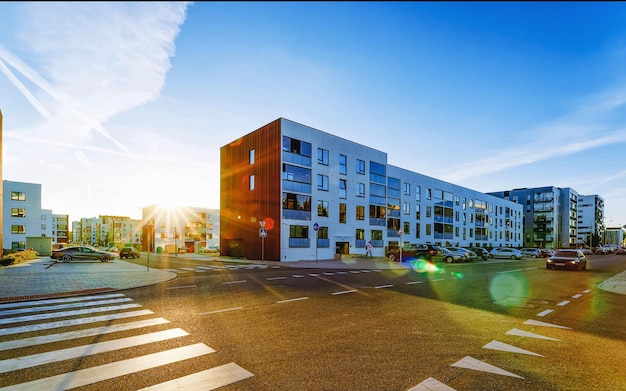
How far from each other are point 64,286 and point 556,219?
12154 cm

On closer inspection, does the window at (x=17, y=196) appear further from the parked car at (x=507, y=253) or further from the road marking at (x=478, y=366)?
the parked car at (x=507, y=253)

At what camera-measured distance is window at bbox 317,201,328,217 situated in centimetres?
3375

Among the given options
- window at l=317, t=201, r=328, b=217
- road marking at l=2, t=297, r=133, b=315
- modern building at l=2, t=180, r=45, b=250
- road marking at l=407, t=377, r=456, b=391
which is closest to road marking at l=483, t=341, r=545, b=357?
road marking at l=407, t=377, r=456, b=391

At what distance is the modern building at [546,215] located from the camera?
97.7 meters

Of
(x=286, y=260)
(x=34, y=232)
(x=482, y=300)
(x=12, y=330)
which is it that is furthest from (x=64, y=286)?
(x=34, y=232)

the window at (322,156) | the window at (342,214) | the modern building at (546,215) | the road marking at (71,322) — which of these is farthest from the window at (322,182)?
the modern building at (546,215)

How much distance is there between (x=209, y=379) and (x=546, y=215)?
389 ft

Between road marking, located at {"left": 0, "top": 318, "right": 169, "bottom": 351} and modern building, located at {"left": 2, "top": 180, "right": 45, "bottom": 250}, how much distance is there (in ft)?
235

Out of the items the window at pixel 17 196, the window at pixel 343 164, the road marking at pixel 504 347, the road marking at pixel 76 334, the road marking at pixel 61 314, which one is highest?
the window at pixel 343 164

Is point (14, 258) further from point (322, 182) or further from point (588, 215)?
point (588, 215)

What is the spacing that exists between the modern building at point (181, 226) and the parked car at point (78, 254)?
38.1m

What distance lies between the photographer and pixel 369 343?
19.1ft

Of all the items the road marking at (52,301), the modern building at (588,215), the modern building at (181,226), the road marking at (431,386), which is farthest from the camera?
the modern building at (588,215)

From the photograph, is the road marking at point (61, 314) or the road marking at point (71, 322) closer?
the road marking at point (71, 322)
